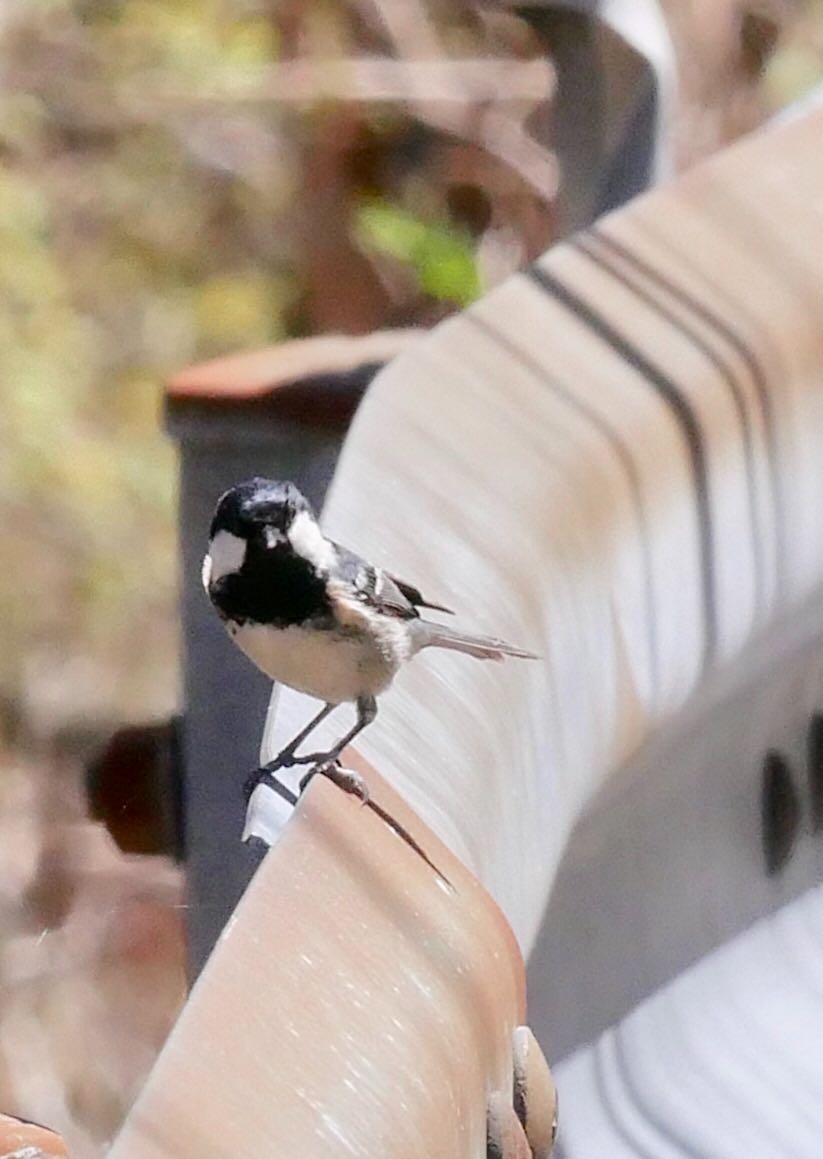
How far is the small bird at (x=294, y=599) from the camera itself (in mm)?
1302

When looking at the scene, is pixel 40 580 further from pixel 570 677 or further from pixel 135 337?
pixel 570 677

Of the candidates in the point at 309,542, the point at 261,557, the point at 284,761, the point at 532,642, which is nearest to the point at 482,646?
the point at 532,642

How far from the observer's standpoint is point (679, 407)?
3.81ft

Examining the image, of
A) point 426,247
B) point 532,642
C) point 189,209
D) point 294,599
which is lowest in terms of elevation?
point 189,209

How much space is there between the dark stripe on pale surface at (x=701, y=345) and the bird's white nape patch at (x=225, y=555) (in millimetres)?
409

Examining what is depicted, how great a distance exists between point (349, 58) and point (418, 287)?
525mm

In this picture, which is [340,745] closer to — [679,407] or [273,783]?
[273,783]

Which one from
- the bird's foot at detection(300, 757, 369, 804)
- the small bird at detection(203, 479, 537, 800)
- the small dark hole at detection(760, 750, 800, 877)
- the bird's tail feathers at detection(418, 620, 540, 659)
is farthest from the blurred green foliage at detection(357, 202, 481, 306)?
the bird's foot at detection(300, 757, 369, 804)

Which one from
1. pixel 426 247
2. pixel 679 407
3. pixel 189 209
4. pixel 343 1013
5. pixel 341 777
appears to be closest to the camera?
pixel 343 1013

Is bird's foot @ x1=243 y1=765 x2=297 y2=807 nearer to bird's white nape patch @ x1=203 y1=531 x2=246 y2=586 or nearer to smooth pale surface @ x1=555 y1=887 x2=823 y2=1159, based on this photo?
smooth pale surface @ x1=555 y1=887 x2=823 y2=1159

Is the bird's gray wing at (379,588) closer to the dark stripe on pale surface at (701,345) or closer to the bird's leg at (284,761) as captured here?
the bird's leg at (284,761)

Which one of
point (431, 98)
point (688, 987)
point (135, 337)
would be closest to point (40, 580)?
point (135, 337)

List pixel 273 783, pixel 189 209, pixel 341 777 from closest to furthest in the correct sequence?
pixel 341 777 < pixel 273 783 < pixel 189 209

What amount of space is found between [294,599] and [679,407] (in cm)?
47
